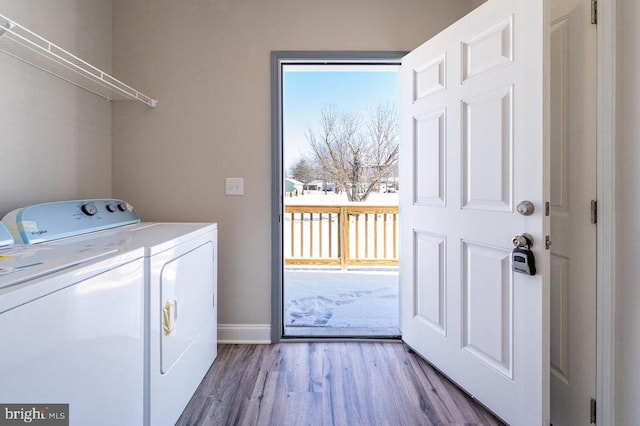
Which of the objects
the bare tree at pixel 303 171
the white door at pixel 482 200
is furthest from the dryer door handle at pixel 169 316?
the bare tree at pixel 303 171

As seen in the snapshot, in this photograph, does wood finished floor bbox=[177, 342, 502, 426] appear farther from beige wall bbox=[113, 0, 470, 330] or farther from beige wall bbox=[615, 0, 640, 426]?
beige wall bbox=[615, 0, 640, 426]

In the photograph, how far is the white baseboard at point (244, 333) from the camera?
2166 mm

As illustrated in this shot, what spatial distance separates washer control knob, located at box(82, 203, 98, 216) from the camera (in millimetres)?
1511

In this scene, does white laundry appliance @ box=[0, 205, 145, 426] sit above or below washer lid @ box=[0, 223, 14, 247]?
below

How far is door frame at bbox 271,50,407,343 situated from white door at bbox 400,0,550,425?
0.29 m

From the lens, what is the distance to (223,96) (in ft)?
7.04

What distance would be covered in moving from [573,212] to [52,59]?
2.61 meters

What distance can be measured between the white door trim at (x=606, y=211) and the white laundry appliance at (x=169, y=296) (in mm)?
1761

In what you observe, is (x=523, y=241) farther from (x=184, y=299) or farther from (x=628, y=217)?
(x=184, y=299)

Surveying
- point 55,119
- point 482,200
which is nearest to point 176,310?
point 55,119

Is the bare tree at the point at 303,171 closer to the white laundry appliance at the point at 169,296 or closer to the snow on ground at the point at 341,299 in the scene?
the snow on ground at the point at 341,299

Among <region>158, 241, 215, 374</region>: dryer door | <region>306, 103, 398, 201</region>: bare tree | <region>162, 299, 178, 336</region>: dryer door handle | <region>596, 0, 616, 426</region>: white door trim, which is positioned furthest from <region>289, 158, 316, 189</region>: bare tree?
<region>596, 0, 616, 426</region>: white door trim

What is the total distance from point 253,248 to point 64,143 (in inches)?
49.3

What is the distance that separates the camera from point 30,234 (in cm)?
120
